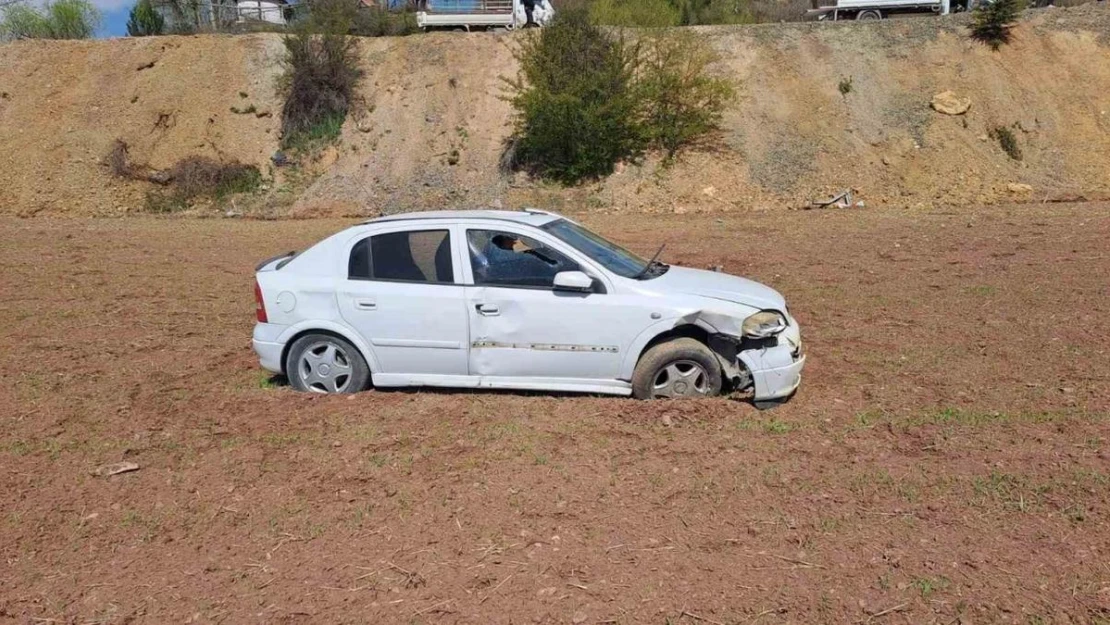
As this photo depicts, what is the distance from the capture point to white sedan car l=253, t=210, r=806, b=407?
20.9ft

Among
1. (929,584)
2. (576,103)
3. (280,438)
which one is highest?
(576,103)

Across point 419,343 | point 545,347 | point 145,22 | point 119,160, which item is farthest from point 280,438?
point 145,22

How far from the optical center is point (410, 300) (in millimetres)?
6676

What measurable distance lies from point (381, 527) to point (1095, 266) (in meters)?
10.3

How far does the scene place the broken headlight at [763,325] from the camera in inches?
245

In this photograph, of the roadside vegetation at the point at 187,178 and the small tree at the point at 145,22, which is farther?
the small tree at the point at 145,22

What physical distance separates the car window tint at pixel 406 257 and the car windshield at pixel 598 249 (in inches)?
32.3

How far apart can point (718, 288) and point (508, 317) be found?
1.57 meters

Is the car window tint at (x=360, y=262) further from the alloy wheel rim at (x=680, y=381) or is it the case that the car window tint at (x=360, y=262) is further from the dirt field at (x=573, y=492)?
the alloy wheel rim at (x=680, y=381)

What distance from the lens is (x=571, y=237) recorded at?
7.06 metres

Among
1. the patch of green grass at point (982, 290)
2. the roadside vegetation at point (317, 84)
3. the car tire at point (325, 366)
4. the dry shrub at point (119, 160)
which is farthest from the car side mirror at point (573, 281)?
the dry shrub at point (119, 160)

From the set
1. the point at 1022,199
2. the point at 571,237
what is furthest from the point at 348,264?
the point at 1022,199

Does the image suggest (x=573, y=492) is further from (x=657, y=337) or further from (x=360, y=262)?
(x=360, y=262)

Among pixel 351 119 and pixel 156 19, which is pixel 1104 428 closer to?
pixel 351 119
